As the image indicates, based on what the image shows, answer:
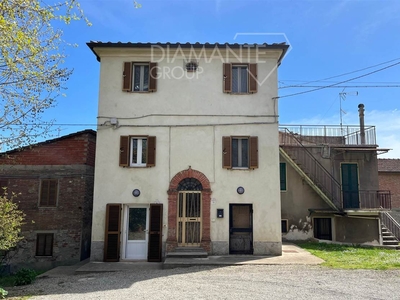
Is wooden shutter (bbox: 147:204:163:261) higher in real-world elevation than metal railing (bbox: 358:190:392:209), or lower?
lower

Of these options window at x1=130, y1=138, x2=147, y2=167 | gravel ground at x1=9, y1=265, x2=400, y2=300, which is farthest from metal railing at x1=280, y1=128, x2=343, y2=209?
window at x1=130, y1=138, x2=147, y2=167

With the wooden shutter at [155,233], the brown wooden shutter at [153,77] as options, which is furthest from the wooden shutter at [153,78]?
the wooden shutter at [155,233]

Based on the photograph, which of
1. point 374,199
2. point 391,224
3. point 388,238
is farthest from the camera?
point 374,199

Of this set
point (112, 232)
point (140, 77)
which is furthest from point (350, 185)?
point (112, 232)

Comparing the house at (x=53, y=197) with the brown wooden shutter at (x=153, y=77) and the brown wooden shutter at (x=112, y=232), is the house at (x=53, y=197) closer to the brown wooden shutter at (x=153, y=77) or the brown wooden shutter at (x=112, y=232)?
the brown wooden shutter at (x=112, y=232)

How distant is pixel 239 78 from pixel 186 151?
3562 millimetres

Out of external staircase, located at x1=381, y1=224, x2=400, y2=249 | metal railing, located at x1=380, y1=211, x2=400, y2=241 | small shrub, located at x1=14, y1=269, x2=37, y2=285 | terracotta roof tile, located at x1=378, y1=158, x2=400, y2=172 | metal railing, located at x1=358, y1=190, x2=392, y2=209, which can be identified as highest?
terracotta roof tile, located at x1=378, y1=158, x2=400, y2=172

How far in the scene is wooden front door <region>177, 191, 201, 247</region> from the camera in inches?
457

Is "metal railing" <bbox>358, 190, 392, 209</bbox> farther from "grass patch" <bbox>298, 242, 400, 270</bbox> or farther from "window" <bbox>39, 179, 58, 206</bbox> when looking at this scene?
"window" <bbox>39, 179, 58, 206</bbox>

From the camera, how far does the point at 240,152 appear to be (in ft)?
40.0

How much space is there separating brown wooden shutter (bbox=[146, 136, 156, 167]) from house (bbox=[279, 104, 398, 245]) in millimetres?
7300

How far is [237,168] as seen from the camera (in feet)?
39.2

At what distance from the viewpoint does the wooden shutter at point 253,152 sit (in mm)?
11867

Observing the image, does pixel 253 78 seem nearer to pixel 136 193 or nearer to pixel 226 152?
pixel 226 152
